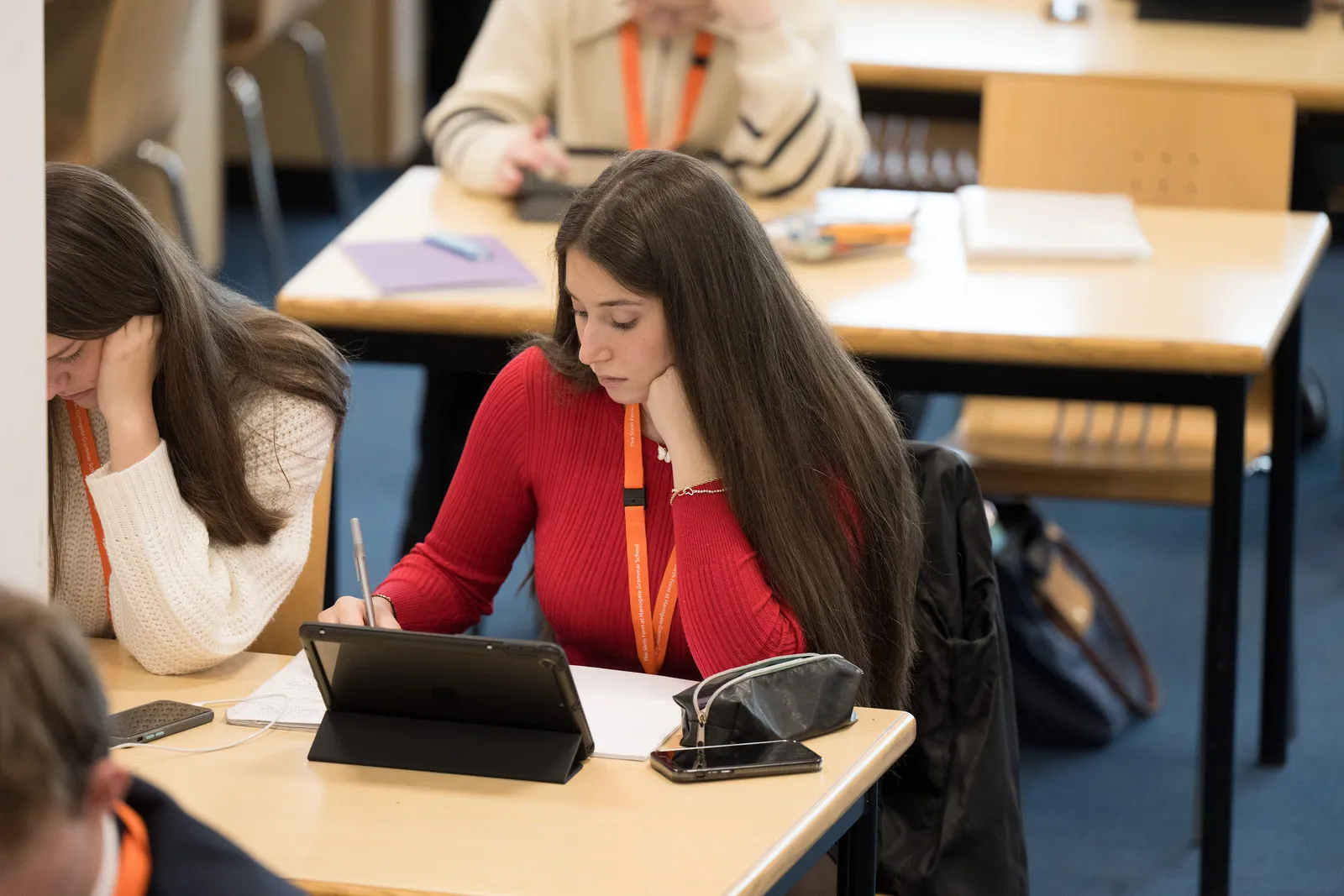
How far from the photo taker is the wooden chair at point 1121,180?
2.71 meters

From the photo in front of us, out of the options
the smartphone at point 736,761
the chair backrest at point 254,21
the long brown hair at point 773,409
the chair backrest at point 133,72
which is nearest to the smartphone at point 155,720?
the smartphone at point 736,761

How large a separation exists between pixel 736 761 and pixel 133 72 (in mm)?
2275

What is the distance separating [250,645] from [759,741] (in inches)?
26.2

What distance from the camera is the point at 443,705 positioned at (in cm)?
151

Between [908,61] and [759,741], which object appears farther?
[908,61]

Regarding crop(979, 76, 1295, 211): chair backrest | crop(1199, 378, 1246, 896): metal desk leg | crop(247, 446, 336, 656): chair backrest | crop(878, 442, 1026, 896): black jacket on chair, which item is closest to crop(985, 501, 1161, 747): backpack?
crop(1199, 378, 1246, 896): metal desk leg

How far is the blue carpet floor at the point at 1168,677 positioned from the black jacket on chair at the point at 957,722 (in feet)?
1.83

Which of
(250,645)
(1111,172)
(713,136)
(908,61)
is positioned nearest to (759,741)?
(250,645)

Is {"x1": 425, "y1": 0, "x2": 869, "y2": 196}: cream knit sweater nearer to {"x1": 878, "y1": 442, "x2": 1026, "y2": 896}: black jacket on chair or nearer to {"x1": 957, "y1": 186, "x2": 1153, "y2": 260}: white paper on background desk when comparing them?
{"x1": 957, "y1": 186, "x2": 1153, "y2": 260}: white paper on background desk

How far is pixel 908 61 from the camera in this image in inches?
136

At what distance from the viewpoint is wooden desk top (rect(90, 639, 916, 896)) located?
51.9 inches

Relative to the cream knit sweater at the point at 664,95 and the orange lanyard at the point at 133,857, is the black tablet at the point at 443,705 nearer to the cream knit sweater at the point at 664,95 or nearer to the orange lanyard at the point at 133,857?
the orange lanyard at the point at 133,857

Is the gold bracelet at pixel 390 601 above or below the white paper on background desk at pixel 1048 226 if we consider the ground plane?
below

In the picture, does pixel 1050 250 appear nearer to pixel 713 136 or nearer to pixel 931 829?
pixel 713 136
